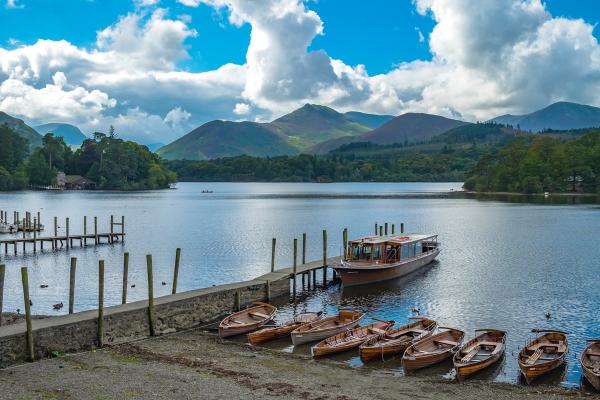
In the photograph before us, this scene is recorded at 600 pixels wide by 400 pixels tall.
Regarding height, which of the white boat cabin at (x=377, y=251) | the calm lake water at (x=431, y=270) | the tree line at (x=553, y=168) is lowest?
the calm lake water at (x=431, y=270)

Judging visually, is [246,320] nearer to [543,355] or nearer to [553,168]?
[543,355]

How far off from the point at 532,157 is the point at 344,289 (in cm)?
16169

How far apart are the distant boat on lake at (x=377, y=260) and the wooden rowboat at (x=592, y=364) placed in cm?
2042

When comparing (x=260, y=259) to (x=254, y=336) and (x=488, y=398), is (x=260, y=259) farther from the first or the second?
(x=488, y=398)

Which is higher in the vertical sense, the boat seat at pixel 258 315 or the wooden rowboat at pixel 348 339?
the boat seat at pixel 258 315

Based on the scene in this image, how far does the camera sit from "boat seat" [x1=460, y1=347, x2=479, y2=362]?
24573 millimetres

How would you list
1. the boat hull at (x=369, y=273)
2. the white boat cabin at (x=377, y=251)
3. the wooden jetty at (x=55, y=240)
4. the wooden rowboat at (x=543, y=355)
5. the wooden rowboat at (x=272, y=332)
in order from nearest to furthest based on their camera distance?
the wooden rowboat at (x=543, y=355)
the wooden rowboat at (x=272, y=332)
the boat hull at (x=369, y=273)
the white boat cabin at (x=377, y=251)
the wooden jetty at (x=55, y=240)

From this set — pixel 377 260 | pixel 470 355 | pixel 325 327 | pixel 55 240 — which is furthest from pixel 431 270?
pixel 55 240

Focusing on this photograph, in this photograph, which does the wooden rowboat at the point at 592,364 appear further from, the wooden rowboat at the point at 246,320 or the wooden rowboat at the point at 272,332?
the wooden rowboat at the point at 246,320

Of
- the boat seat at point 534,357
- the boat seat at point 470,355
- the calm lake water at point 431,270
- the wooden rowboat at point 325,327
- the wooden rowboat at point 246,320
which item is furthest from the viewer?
the calm lake water at point 431,270

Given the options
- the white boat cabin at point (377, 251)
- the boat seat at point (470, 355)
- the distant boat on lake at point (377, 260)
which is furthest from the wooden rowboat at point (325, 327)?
the white boat cabin at point (377, 251)

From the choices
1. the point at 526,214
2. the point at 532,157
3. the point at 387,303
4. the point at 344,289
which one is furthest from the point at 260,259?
the point at 532,157

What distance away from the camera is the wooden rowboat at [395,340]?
26.1 m

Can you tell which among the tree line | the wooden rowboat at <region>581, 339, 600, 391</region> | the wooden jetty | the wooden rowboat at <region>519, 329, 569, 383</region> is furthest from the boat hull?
the tree line
